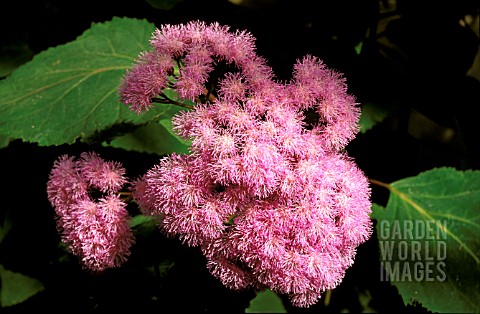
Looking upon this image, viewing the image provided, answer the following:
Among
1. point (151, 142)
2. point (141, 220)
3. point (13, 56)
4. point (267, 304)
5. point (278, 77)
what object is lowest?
point (267, 304)

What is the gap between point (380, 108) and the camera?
4.44ft

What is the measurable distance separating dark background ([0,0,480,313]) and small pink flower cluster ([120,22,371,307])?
33 centimetres

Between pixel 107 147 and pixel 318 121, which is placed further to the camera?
pixel 107 147

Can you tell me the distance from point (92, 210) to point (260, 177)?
0.33 meters

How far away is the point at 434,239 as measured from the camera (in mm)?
1314

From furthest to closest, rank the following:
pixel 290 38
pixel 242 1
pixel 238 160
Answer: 1. pixel 242 1
2. pixel 290 38
3. pixel 238 160

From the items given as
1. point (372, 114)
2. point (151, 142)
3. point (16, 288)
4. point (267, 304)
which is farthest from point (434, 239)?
point (16, 288)

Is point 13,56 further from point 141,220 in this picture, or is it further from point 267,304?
point 267,304

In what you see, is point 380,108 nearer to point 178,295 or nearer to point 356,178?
point 356,178

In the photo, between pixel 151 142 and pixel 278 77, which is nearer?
pixel 278 77

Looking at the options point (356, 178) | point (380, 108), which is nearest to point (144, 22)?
point (380, 108)

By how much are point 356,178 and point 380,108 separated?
1.46 feet

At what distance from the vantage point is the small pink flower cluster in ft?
2.89

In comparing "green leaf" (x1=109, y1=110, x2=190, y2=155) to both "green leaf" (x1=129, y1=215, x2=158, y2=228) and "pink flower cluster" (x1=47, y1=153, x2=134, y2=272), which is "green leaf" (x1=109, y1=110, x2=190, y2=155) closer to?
"green leaf" (x1=129, y1=215, x2=158, y2=228)
